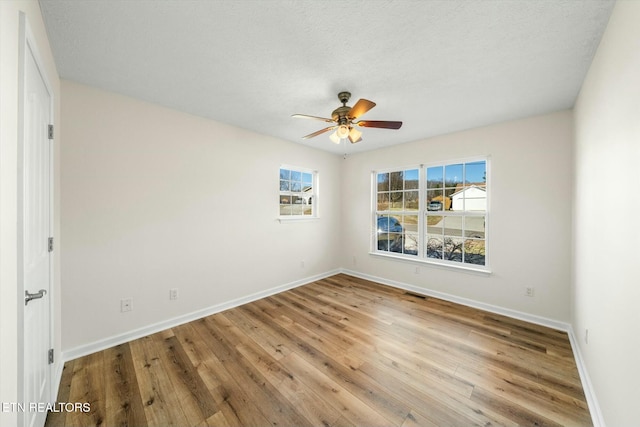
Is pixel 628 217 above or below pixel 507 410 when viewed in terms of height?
above

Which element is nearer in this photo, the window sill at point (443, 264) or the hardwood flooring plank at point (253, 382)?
the hardwood flooring plank at point (253, 382)

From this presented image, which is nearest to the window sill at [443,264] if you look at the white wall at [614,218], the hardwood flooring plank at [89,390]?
the white wall at [614,218]

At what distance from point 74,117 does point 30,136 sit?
1217 mm

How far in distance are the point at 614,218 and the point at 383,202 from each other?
3.12 meters

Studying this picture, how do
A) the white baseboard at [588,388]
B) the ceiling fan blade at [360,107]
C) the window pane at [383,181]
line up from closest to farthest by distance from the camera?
the white baseboard at [588,388]
the ceiling fan blade at [360,107]
the window pane at [383,181]

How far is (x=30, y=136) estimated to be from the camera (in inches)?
50.0

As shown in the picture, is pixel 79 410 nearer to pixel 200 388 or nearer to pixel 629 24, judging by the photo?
pixel 200 388

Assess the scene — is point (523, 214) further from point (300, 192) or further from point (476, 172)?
point (300, 192)

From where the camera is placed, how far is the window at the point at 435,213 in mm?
3369

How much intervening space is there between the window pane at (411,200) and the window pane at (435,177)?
10.6 inches

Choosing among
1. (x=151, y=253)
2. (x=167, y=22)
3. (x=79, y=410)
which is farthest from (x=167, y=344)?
(x=167, y=22)

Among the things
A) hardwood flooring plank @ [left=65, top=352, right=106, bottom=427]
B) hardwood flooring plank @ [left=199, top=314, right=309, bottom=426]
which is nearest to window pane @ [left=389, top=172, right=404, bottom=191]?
hardwood flooring plank @ [left=199, top=314, right=309, bottom=426]

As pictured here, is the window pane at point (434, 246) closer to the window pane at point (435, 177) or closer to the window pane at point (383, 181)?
the window pane at point (435, 177)
